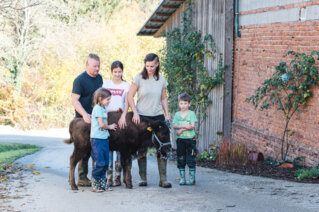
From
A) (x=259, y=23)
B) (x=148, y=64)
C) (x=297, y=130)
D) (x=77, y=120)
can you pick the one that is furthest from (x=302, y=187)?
(x=259, y=23)

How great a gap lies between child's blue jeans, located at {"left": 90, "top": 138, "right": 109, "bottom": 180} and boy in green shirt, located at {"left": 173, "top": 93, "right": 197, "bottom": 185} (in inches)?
50.3

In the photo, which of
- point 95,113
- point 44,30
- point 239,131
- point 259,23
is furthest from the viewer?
point 44,30

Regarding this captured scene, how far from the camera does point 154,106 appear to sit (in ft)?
24.1

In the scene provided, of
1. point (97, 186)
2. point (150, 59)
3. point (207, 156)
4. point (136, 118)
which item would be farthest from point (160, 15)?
point (97, 186)

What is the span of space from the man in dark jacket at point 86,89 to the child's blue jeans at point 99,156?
0.65m

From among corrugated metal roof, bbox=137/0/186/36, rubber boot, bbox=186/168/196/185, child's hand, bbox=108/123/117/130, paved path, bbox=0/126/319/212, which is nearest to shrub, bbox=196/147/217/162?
paved path, bbox=0/126/319/212

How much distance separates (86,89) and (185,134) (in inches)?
71.7

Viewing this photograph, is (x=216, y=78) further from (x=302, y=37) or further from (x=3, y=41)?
(x=3, y=41)

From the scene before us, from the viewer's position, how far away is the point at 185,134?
7516mm

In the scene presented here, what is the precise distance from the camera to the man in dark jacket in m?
7.43

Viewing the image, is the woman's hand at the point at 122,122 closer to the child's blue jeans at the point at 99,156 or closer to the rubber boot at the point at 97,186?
the child's blue jeans at the point at 99,156

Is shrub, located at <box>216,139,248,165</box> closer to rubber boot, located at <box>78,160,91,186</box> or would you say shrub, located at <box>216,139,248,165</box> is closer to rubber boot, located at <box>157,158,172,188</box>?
rubber boot, located at <box>157,158,172,188</box>

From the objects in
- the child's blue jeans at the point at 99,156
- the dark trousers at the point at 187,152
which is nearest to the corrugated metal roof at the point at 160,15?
the dark trousers at the point at 187,152

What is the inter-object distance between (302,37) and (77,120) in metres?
4.62
